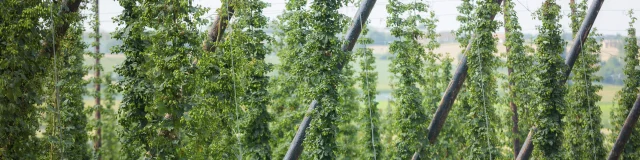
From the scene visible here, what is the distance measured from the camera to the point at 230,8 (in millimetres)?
9547

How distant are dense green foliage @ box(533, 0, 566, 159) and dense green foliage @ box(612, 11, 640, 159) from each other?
267 cm

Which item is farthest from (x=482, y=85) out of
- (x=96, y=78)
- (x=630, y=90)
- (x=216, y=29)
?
(x=96, y=78)

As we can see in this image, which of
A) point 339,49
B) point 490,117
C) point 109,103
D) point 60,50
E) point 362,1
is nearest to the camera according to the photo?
point 60,50

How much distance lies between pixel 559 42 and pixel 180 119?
6.31 meters

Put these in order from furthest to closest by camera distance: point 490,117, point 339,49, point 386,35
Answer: point 386,35 < point 490,117 < point 339,49

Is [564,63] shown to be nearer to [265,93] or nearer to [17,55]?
[265,93]

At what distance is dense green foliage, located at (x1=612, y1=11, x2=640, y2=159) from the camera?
47.7ft

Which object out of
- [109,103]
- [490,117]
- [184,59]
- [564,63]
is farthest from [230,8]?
[109,103]

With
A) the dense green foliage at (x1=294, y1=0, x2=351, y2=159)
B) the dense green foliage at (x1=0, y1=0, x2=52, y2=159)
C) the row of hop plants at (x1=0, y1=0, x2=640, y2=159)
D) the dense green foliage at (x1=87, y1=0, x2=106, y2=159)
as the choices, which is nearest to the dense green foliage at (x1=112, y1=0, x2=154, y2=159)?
the row of hop plants at (x1=0, y1=0, x2=640, y2=159)

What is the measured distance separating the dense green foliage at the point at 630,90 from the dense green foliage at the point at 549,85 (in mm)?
2672

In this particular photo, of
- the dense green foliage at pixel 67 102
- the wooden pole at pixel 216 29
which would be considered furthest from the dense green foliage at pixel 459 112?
the dense green foliage at pixel 67 102

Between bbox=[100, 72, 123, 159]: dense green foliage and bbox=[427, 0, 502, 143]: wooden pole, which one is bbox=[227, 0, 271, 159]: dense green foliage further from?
bbox=[100, 72, 123, 159]: dense green foliage

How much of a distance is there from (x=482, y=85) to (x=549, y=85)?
44.7 inches

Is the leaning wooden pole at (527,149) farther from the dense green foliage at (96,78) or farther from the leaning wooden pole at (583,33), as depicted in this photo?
the dense green foliage at (96,78)
